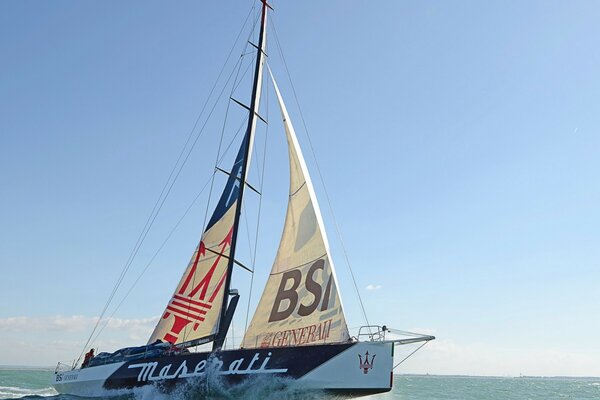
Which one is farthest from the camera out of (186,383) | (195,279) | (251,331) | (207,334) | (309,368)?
(195,279)

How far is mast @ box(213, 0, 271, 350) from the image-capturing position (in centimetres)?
1904

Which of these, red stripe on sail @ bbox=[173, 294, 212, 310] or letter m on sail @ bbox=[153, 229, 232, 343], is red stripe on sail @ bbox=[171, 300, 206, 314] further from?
red stripe on sail @ bbox=[173, 294, 212, 310]

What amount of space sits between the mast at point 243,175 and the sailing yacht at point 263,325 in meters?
0.03

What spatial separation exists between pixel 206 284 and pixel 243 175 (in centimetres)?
399

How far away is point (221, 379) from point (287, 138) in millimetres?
8042

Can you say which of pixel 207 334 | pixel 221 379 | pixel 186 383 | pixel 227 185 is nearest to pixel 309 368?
pixel 221 379

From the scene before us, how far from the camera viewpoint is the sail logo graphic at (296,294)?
16.7 metres

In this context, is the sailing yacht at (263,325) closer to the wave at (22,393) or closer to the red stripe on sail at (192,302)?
the red stripe on sail at (192,302)

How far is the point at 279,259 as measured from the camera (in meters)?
18.2

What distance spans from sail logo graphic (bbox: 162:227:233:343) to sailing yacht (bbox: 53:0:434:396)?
0.12 feet

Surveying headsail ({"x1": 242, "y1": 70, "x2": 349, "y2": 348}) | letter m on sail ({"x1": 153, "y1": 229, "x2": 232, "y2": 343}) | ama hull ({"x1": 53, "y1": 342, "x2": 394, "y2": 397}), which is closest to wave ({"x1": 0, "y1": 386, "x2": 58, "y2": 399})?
letter m on sail ({"x1": 153, "y1": 229, "x2": 232, "y2": 343})

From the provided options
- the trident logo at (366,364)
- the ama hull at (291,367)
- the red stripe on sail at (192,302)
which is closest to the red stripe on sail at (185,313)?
the red stripe on sail at (192,302)

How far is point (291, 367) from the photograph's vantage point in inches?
603

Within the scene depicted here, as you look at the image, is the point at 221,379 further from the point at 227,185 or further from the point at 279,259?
the point at 227,185
